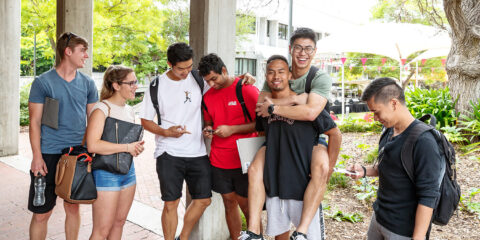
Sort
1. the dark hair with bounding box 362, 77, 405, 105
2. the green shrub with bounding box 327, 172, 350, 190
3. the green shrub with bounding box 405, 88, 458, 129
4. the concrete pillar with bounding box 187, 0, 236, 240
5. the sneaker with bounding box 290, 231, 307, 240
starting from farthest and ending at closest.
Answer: the green shrub with bounding box 405, 88, 458, 129
the green shrub with bounding box 327, 172, 350, 190
the concrete pillar with bounding box 187, 0, 236, 240
the sneaker with bounding box 290, 231, 307, 240
the dark hair with bounding box 362, 77, 405, 105

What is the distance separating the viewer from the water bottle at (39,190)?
132 inches

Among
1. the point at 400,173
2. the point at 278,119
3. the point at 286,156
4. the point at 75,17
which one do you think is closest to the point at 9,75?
the point at 75,17

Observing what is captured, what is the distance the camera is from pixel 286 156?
2.85 meters

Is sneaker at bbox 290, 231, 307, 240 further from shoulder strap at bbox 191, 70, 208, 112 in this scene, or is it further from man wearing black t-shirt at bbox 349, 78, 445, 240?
shoulder strap at bbox 191, 70, 208, 112

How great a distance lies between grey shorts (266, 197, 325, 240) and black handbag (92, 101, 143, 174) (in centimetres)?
116

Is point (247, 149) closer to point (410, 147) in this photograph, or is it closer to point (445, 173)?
point (410, 147)

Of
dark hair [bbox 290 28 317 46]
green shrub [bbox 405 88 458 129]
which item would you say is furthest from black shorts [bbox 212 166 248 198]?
Answer: green shrub [bbox 405 88 458 129]

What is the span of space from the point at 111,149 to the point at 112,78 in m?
0.57

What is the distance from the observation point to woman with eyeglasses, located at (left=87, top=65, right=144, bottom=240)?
3008 millimetres

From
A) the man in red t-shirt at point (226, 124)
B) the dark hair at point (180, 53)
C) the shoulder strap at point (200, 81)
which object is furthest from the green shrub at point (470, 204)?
the dark hair at point (180, 53)

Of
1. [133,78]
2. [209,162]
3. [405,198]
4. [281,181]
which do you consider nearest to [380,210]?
[405,198]

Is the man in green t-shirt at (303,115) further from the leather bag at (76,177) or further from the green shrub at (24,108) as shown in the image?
the green shrub at (24,108)

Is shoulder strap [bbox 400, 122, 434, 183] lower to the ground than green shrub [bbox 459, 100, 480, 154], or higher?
higher

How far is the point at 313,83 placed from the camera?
288cm
